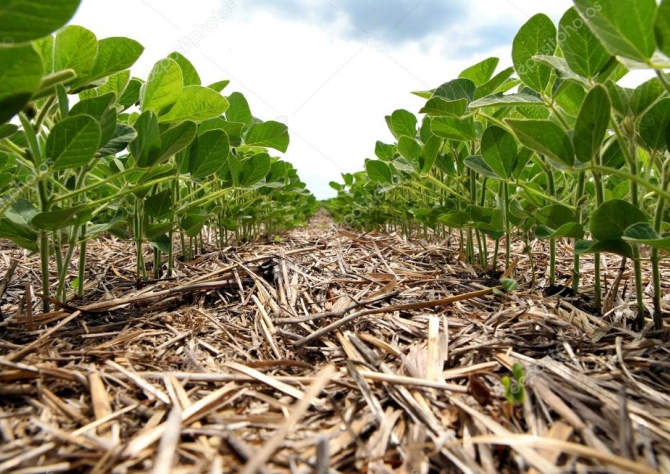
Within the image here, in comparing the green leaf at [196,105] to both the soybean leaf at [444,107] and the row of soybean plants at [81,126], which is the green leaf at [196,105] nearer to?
the row of soybean plants at [81,126]

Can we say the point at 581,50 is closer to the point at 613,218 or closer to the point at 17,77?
the point at 613,218

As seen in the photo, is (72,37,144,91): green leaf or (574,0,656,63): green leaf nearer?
(574,0,656,63): green leaf

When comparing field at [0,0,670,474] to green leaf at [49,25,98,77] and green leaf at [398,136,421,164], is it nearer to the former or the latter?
green leaf at [49,25,98,77]

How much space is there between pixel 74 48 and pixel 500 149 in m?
0.93

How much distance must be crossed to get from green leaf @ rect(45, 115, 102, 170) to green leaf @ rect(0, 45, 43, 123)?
152 millimetres

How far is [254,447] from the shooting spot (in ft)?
1.61

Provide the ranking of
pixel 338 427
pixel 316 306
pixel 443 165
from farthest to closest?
pixel 443 165 → pixel 316 306 → pixel 338 427

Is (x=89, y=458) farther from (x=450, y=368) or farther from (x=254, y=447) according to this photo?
(x=450, y=368)

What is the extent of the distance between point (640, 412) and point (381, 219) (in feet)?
9.93

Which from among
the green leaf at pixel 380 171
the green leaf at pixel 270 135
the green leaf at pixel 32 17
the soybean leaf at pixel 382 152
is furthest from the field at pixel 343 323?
the soybean leaf at pixel 382 152

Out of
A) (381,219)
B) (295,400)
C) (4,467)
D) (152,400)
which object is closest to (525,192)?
(295,400)

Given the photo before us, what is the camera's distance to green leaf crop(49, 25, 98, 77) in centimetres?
74

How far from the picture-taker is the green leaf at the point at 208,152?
42.3 inches

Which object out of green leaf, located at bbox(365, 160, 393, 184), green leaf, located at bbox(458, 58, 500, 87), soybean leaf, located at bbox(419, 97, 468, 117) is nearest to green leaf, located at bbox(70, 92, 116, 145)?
soybean leaf, located at bbox(419, 97, 468, 117)
